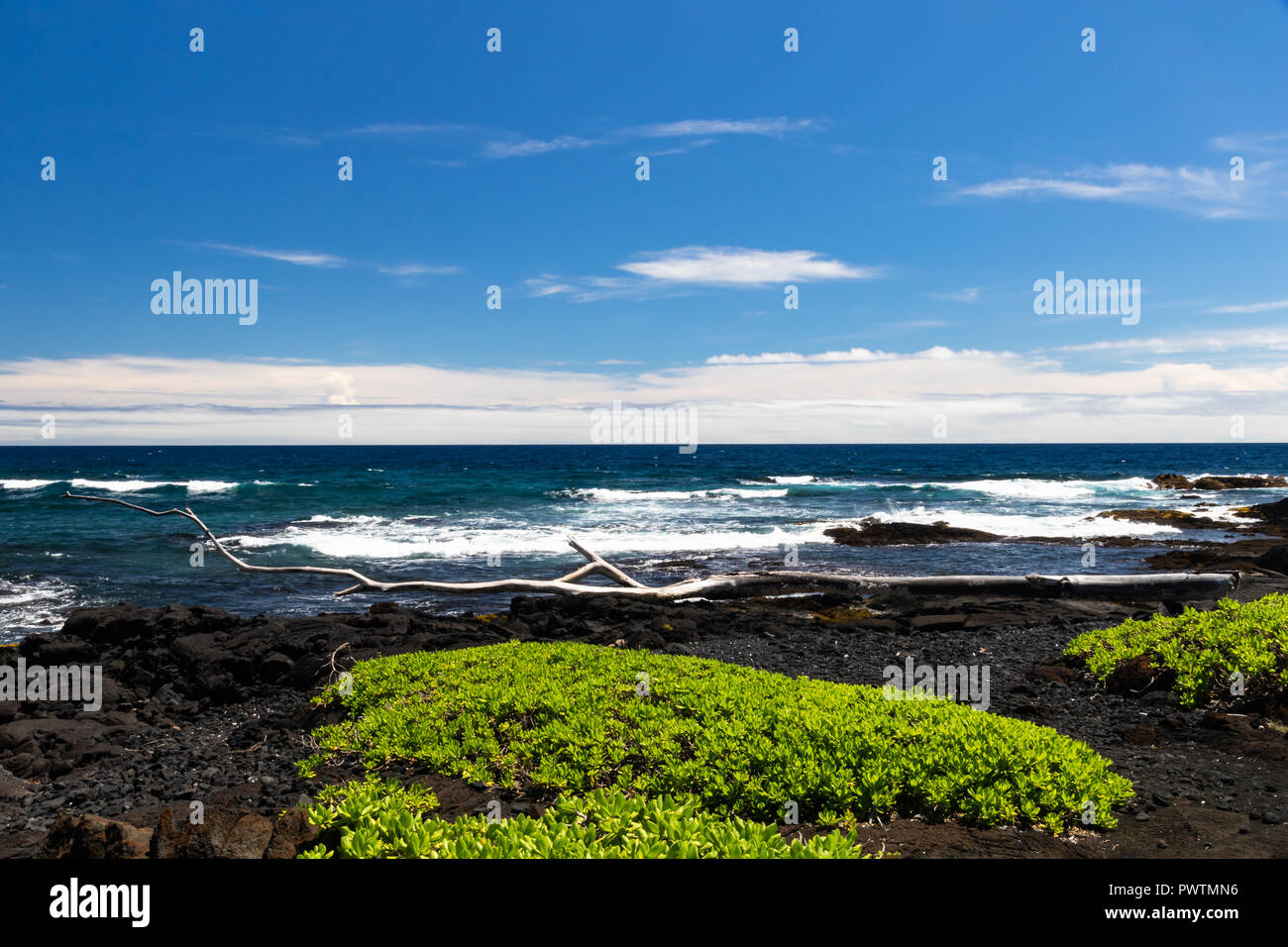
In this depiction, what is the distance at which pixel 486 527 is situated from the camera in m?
36.1

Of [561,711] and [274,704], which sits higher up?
[561,711]

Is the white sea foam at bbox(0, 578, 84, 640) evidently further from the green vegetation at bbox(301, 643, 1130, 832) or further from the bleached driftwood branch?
the green vegetation at bbox(301, 643, 1130, 832)

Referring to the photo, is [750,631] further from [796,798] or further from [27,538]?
[27,538]

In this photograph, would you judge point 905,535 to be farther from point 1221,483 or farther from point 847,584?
point 1221,483

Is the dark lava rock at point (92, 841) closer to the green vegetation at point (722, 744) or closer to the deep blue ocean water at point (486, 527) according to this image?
the green vegetation at point (722, 744)

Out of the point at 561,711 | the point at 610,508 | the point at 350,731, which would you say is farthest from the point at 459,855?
the point at 610,508

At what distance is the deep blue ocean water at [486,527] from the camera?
22.6 m

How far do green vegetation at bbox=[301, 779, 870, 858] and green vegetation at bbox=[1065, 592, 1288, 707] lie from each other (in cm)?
587

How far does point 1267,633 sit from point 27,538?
3877 cm

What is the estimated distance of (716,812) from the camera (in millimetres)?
5316

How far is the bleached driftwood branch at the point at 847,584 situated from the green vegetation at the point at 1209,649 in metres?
6.76

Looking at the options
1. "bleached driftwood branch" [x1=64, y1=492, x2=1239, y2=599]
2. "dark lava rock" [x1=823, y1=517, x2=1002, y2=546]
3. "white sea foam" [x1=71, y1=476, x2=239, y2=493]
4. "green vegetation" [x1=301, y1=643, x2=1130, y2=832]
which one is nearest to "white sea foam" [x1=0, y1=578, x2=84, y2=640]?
"bleached driftwood branch" [x1=64, y1=492, x2=1239, y2=599]
